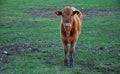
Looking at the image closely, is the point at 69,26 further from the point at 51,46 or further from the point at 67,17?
the point at 51,46

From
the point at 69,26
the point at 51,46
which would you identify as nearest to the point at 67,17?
the point at 69,26

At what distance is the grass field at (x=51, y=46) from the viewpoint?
10477 millimetres

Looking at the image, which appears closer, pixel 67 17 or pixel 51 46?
pixel 67 17

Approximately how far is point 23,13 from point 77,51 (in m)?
12.4

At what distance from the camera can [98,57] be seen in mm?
11711

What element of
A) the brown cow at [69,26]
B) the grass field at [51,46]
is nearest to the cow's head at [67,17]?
the brown cow at [69,26]

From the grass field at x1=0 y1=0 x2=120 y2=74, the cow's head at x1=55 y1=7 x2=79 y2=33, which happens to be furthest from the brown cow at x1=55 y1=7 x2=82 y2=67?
the grass field at x1=0 y1=0 x2=120 y2=74

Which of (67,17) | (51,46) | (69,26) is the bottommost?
(51,46)

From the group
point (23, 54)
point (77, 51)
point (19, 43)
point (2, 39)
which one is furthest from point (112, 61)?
point (2, 39)

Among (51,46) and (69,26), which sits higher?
(69,26)

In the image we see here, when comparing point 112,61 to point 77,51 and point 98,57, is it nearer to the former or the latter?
point 98,57

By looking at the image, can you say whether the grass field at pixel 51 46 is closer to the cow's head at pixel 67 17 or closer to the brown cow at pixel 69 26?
the brown cow at pixel 69 26

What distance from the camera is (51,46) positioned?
531 inches

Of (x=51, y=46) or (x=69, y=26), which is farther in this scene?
(x=51, y=46)
